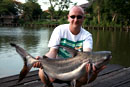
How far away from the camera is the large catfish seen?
301 cm

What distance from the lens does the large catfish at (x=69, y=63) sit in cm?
301

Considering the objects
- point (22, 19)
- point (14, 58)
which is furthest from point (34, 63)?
point (22, 19)

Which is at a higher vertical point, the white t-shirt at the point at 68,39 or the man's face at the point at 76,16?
the man's face at the point at 76,16

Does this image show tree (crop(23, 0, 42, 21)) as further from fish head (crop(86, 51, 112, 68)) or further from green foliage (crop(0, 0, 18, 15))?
fish head (crop(86, 51, 112, 68))

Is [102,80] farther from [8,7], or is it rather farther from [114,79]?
[8,7]

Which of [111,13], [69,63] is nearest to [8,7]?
[111,13]

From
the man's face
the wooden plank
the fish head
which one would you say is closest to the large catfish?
the fish head

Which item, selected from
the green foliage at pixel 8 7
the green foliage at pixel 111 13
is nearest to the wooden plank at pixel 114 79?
the green foliage at pixel 111 13

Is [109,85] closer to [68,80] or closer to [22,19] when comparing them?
[68,80]

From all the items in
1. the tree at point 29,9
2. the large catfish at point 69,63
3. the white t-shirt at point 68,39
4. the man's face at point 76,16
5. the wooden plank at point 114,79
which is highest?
the tree at point 29,9

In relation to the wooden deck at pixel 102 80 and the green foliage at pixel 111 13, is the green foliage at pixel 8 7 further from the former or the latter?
the wooden deck at pixel 102 80

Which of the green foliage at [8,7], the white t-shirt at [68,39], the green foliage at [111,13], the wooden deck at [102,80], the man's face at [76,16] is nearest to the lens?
the man's face at [76,16]

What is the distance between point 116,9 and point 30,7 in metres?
32.1

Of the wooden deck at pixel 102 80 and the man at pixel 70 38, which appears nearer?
the man at pixel 70 38
